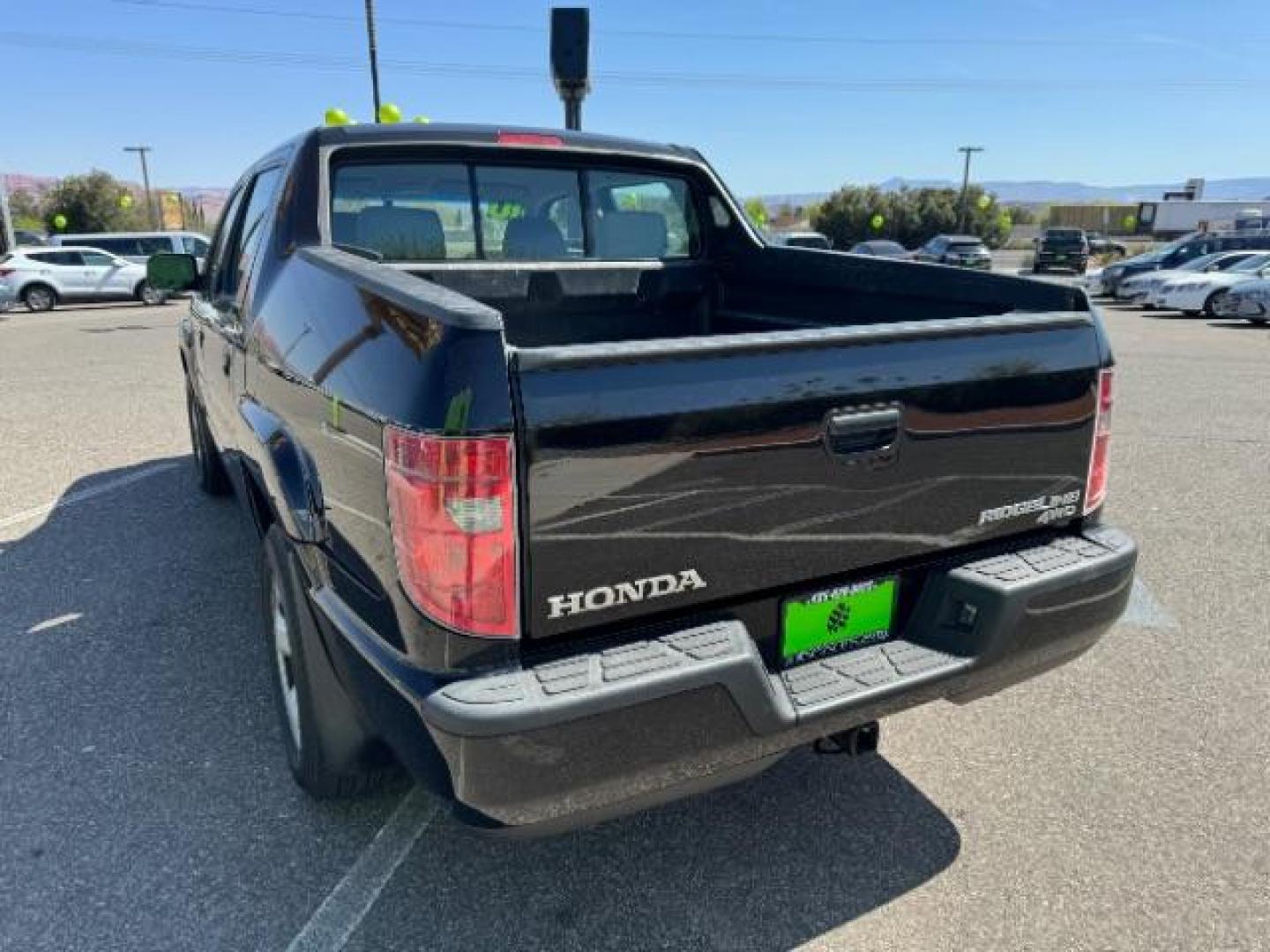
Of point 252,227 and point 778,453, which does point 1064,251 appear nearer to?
point 252,227

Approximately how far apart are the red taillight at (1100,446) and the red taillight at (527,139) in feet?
7.41

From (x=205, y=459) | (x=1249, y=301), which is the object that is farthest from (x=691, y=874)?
(x=1249, y=301)

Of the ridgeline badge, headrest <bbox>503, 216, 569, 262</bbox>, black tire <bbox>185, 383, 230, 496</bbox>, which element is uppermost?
headrest <bbox>503, 216, 569, 262</bbox>

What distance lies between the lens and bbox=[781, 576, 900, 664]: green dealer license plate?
2.10 metres

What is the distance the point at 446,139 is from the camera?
3375mm

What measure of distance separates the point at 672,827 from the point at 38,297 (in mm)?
23733

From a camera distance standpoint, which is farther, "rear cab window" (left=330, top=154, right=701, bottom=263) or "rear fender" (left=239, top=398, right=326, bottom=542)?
"rear cab window" (left=330, top=154, right=701, bottom=263)

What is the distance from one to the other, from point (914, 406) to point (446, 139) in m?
2.20

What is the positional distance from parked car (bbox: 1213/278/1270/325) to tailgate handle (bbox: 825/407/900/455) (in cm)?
1883

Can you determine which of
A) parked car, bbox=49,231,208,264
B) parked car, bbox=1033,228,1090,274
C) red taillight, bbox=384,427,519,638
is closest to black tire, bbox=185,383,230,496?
red taillight, bbox=384,427,519,638

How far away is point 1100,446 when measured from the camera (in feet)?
8.14

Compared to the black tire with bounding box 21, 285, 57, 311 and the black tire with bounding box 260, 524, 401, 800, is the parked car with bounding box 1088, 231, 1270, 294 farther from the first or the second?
the black tire with bounding box 21, 285, 57, 311

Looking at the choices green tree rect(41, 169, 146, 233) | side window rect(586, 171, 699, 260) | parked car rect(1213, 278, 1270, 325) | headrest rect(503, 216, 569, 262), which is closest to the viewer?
headrest rect(503, 216, 569, 262)

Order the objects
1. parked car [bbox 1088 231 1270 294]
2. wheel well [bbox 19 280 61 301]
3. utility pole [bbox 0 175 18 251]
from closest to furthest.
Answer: wheel well [bbox 19 280 61 301] → parked car [bbox 1088 231 1270 294] → utility pole [bbox 0 175 18 251]
